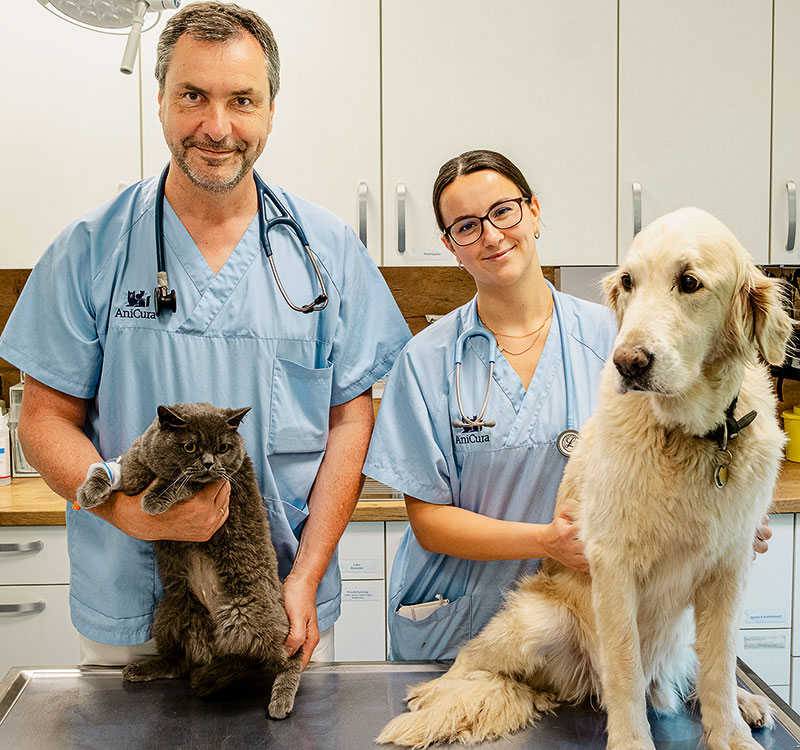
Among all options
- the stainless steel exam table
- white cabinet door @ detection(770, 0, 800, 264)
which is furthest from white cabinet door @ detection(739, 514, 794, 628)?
the stainless steel exam table

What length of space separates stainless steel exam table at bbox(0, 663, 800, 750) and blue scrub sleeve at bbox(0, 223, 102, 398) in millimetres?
501

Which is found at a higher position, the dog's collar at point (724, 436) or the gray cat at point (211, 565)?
the dog's collar at point (724, 436)

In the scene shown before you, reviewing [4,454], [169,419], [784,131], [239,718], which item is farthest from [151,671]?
[784,131]

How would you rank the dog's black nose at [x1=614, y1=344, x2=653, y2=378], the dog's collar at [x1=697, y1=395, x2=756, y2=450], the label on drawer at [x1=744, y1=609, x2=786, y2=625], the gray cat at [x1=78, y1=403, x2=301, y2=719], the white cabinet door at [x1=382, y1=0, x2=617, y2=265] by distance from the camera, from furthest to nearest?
the white cabinet door at [x1=382, y1=0, x2=617, y2=265] < the label on drawer at [x1=744, y1=609, x2=786, y2=625] < the gray cat at [x1=78, y1=403, x2=301, y2=719] < the dog's collar at [x1=697, y1=395, x2=756, y2=450] < the dog's black nose at [x1=614, y1=344, x2=653, y2=378]

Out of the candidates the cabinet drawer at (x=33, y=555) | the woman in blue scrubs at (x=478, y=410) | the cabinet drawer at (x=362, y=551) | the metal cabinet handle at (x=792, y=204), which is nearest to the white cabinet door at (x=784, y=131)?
the metal cabinet handle at (x=792, y=204)

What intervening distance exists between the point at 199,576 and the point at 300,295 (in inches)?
20.7

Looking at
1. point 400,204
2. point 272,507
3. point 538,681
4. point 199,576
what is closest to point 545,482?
point 538,681

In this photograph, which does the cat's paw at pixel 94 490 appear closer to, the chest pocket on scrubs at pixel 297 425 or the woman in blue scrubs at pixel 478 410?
the chest pocket on scrubs at pixel 297 425

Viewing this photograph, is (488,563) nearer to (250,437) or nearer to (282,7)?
(250,437)

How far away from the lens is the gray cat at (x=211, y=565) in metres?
1.10

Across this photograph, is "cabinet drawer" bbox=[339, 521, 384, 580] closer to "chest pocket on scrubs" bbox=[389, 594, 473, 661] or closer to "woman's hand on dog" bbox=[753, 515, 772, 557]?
"chest pocket on scrubs" bbox=[389, 594, 473, 661]

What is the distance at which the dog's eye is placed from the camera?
3.10 feet

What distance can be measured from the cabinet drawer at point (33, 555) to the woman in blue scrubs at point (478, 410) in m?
1.40

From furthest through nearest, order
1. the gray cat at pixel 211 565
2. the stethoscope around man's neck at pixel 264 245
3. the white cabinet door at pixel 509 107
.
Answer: the white cabinet door at pixel 509 107, the stethoscope around man's neck at pixel 264 245, the gray cat at pixel 211 565
